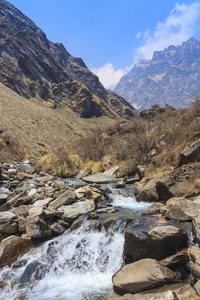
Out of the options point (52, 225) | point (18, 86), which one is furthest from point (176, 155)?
point (18, 86)

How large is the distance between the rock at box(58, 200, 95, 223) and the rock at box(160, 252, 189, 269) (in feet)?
8.36

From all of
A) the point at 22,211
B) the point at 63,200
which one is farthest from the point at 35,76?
the point at 22,211

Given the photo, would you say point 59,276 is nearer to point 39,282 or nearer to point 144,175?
point 39,282

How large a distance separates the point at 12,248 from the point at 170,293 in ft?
10.2

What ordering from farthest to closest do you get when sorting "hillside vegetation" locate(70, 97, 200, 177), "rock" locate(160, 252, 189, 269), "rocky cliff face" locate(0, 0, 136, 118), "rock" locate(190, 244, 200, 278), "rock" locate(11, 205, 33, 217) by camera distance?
"rocky cliff face" locate(0, 0, 136, 118) → "hillside vegetation" locate(70, 97, 200, 177) → "rock" locate(11, 205, 33, 217) → "rock" locate(160, 252, 189, 269) → "rock" locate(190, 244, 200, 278)

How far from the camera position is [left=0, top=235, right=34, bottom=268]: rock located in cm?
369

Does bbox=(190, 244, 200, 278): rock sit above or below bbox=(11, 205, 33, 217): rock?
above

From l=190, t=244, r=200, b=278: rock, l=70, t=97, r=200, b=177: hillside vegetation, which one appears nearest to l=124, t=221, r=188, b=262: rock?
l=190, t=244, r=200, b=278: rock

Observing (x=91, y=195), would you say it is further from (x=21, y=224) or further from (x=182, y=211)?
(x=182, y=211)

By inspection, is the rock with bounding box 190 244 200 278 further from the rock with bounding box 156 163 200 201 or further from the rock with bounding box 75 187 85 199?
the rock with bounding box 75 187 85 199

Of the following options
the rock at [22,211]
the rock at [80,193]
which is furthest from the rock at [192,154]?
the rock at [22,211]

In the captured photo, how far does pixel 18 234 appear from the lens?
4266 mm

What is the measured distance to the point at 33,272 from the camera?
3500mm

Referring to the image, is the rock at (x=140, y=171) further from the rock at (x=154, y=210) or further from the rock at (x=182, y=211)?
the rock at (x=182, y=211)
